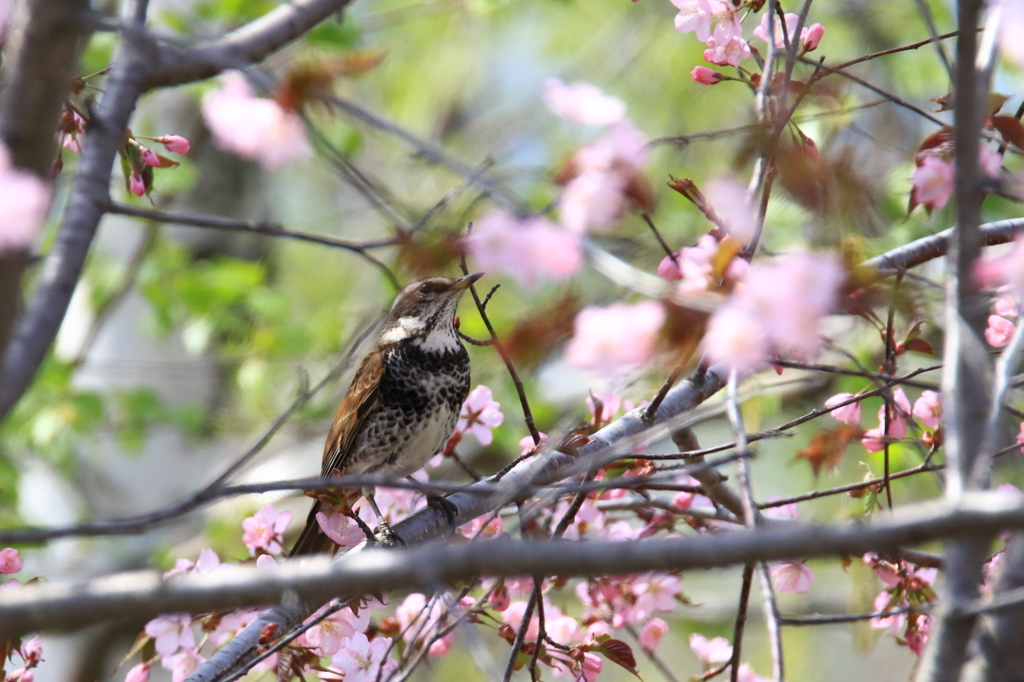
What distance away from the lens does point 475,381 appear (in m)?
4.64

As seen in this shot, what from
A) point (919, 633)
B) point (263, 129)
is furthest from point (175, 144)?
point (919, 633)

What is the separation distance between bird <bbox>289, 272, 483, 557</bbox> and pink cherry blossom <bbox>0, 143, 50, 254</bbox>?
1694 millimetres

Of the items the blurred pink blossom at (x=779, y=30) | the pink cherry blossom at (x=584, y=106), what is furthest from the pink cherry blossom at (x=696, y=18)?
the pink cherry blossom at (x=584, y=106)

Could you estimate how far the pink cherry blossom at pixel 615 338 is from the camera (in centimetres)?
113

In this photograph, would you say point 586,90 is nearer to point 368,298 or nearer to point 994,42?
point 994,42

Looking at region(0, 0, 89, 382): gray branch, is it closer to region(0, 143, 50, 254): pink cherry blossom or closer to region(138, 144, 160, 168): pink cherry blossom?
region(0, 143, 50, 254): pink cherry blossom

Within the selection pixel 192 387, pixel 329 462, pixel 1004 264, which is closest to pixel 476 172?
pixel 1004 264

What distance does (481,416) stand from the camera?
9.39ft

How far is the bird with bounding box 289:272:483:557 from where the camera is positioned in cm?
289

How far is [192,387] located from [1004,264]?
526 centimetres

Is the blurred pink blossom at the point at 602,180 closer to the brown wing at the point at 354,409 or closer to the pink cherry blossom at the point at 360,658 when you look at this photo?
the pink cherry blossom at the point at 360,658

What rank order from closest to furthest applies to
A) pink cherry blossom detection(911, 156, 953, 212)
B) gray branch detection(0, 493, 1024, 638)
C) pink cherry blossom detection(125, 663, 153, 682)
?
gray branch detection(0, 493, 1024, 638)
pink cherry blossom detection(911, 156, 953, 212)
pink cherry blossom detection(125, 663, 153, 682)

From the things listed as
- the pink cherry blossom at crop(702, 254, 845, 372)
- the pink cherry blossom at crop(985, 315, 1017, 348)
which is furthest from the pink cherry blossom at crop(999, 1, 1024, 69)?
the pink cherry blossom at crop(985, 315, 1017, 348)

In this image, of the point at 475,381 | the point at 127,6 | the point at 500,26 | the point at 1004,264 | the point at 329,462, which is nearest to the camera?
the point at 1004,264
